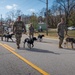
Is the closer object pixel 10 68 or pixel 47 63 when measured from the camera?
pixel 10 68

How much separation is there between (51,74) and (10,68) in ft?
5.85

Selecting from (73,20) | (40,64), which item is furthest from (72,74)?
(73,20)

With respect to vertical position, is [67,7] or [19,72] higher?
[67,7]

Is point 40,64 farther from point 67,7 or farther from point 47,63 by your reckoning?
point 67,7

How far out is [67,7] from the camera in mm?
60812

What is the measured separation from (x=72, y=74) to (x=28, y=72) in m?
1.44

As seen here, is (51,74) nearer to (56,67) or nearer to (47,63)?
(56,67)

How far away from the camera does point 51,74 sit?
28.8ft

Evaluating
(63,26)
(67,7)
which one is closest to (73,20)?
(67,7)

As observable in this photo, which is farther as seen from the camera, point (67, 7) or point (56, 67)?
point (67, 7)

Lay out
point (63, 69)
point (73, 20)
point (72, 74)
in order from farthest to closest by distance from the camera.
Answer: point (73, 20) → point (63, 69) → point (72, 74)

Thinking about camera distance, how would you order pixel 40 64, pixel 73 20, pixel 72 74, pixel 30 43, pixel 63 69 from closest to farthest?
1. pixel 72 74
2. pixel 63 69
3. pixel 40 64
4. pixel 30 43
5. pixel 73 20

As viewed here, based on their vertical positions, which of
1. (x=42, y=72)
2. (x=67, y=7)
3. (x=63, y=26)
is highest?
(x=67, y=7)

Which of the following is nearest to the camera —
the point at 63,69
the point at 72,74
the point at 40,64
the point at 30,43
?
the point at 72,74
